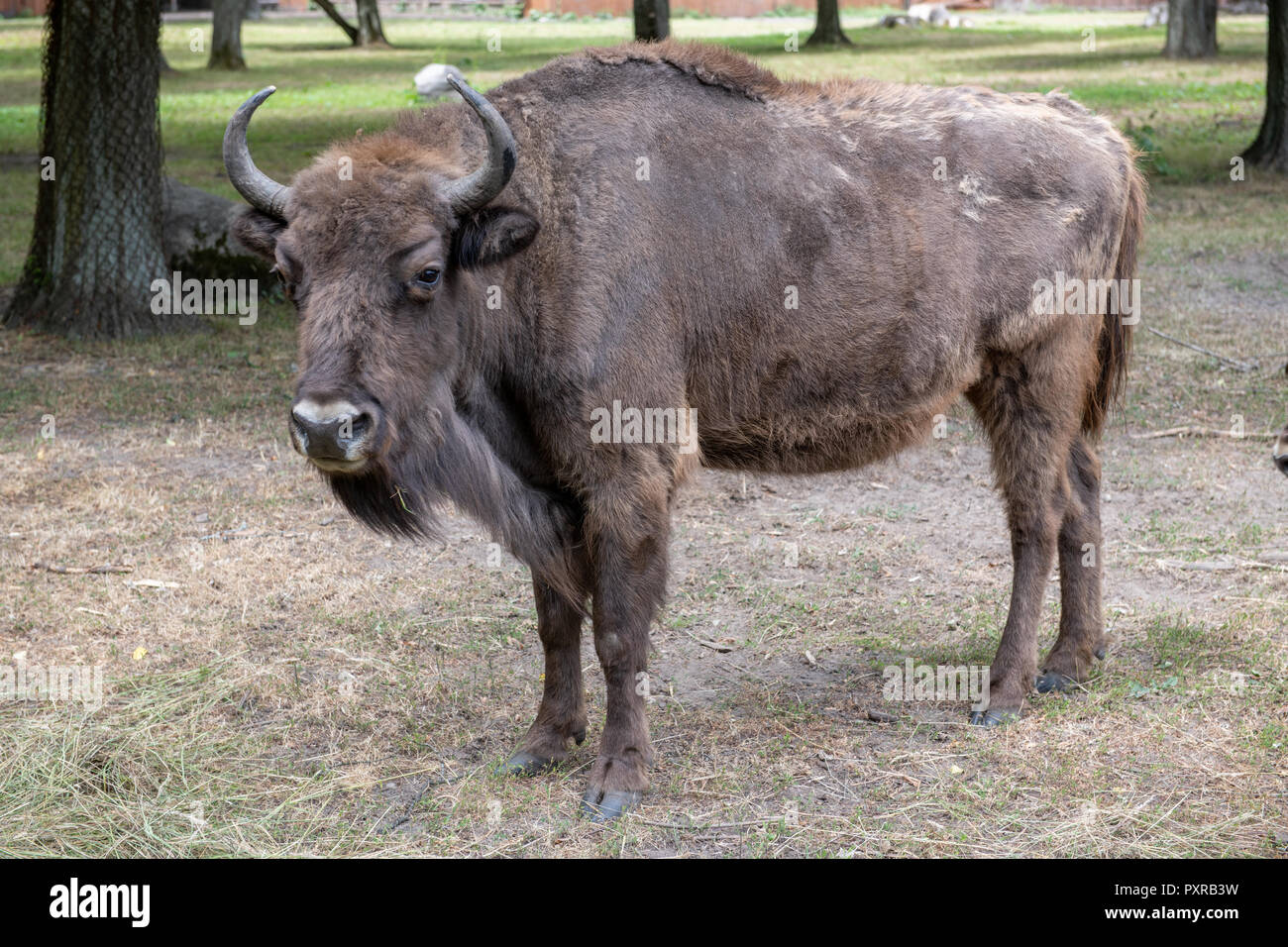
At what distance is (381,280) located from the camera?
4379mm

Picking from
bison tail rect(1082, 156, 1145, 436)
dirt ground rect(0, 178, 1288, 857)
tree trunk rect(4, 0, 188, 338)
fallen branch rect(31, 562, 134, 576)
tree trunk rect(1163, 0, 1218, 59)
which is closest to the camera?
dirt ground rect(0, 178, 1288, 857)

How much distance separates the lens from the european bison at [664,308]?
14.7 ft

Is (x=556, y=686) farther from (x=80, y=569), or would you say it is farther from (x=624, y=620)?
(x=80, y=569)

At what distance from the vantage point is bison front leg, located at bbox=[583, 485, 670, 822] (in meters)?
4.86

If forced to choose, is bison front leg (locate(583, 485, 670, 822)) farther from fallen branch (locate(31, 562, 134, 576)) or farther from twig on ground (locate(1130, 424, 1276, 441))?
twig on ground (locate(1130, 424, 1276, 441))

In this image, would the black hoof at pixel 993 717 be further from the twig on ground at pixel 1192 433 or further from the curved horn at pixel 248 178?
the twig on ground at pixel 1192 433

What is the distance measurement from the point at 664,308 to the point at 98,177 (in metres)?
7.77

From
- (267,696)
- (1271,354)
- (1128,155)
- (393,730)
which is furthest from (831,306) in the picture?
(1271,354)

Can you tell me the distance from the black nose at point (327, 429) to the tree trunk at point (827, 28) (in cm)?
3279

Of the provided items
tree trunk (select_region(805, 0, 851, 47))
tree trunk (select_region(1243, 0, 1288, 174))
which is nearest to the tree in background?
tree trunk (select_region(805, 0, 851, 47))

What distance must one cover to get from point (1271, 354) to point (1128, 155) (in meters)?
5.17

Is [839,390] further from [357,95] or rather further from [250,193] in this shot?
[357,95]

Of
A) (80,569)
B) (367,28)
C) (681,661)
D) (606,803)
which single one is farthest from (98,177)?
(367,28)

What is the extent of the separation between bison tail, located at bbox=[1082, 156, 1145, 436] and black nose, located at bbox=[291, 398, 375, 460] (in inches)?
140
